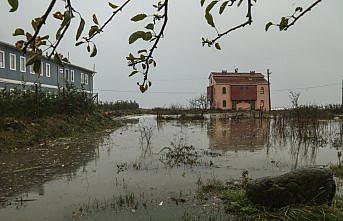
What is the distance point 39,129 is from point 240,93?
168ft

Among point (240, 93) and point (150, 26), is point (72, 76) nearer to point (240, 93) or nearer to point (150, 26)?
point (240, 93)

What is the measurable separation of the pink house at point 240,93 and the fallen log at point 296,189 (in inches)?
2342

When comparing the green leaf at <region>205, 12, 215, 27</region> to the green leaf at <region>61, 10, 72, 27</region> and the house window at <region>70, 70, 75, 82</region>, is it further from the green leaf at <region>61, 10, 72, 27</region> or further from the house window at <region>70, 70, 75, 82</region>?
the house window at <region>70, 70, 75, 82</region>

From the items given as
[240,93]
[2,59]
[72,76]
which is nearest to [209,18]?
[2,59]

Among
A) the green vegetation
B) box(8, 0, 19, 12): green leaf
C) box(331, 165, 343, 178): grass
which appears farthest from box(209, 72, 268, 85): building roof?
box(8, 0, 19, 12): green leaf

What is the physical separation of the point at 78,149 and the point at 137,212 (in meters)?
8.61

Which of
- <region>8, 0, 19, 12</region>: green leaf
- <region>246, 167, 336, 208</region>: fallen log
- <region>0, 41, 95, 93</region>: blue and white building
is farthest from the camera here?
<region>0, 41, 95, 93</region>: blue and white building

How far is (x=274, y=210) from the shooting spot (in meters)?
6.07

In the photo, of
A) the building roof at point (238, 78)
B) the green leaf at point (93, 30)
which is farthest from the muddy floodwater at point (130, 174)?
the building roof at point (238, 78)

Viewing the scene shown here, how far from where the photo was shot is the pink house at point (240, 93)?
214 feet

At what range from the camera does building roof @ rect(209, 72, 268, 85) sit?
66000 millimetres

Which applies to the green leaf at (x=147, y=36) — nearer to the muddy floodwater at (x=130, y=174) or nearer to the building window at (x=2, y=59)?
the muddy floodwater at (x=130, y=174)

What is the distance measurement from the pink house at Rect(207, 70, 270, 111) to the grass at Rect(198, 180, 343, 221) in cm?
5914

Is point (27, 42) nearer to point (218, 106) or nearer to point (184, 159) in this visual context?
point (184, 159)
